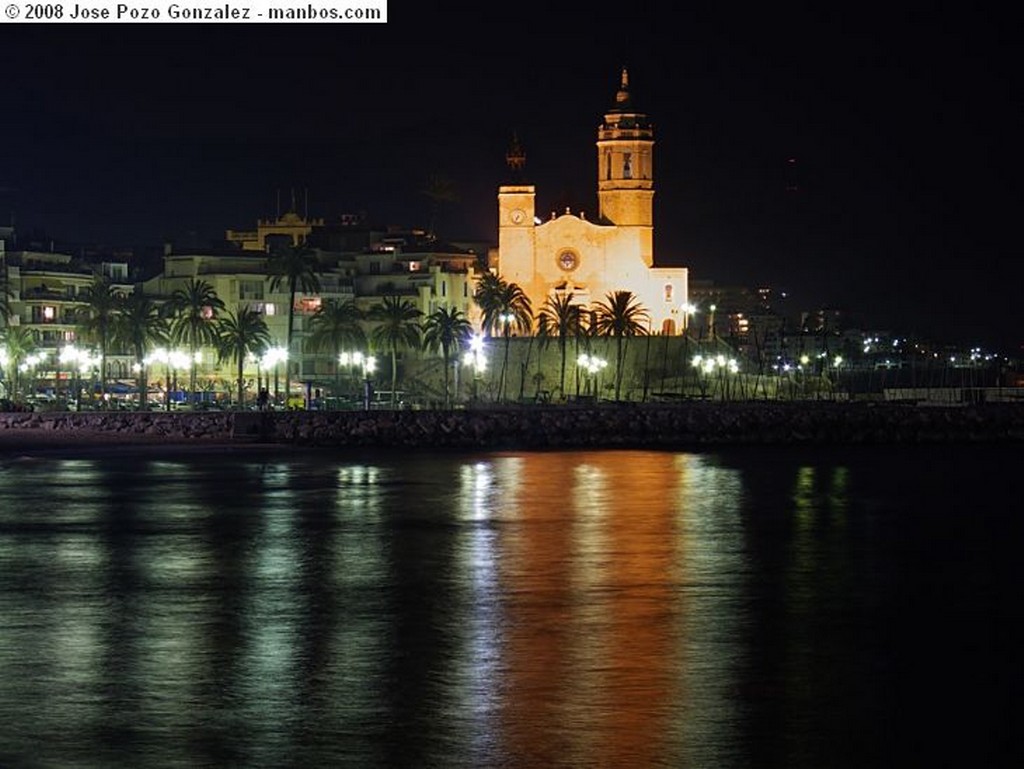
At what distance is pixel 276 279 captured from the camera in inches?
3866

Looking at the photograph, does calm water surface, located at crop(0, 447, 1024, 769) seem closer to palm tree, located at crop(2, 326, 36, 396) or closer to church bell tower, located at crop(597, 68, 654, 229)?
palm tree, located at crop(2, 326, 36, 396)

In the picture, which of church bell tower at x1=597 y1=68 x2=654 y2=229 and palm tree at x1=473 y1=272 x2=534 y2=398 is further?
church bell tower at x1=597 y1=68 x2=654 y2=229

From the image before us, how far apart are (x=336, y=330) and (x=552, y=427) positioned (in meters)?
26.7

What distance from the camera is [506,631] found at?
20.9 meters

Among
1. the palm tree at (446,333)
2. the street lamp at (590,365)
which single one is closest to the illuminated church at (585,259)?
the street lamp at (590,365)

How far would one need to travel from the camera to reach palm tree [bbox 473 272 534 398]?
10694 centimetres

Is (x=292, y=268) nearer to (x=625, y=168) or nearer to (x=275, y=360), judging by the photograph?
(x=275, y=360)

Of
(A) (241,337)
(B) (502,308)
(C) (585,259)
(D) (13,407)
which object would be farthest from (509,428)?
(C) (585,259)

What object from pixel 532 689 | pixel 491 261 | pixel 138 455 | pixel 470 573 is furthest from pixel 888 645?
pixel 491 261

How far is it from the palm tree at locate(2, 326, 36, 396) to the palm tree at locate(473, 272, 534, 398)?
27.3 metres

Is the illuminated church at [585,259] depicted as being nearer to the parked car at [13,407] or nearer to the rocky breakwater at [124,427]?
the parked car at [13,407]

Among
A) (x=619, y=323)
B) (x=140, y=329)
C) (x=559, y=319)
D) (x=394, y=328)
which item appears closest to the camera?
(x=140, y=329)

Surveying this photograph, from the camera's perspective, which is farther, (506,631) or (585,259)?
(585,259)

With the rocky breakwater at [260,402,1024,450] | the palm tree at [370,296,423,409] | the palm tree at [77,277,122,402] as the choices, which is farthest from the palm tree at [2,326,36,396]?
the rocky breakwater at [260,402,1024,450]
